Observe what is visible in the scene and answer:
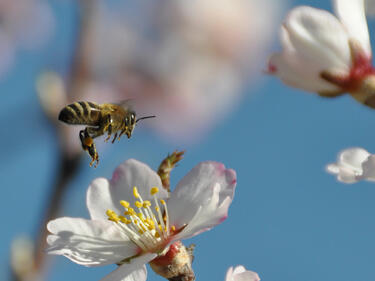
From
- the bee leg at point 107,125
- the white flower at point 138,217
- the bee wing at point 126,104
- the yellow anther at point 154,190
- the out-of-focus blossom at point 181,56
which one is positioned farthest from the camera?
the out-of-focus blossom at point 181,56

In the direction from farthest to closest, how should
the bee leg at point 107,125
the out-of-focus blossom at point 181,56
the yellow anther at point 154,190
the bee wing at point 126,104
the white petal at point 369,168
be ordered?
the out-of-focus blossom at point 181,56 → the bee wing at point 126,104 → the bee leg at point 107,125 → the yellow anther at point 154,190 → the white petal at point 369,168

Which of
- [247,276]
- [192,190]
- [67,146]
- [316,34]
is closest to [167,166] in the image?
[192,190]

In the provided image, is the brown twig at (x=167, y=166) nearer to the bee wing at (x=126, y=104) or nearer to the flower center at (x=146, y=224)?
the flower center at (x=146, y=224)

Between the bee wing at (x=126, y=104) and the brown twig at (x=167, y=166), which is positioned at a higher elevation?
the bee wing at (x=126, y=104)

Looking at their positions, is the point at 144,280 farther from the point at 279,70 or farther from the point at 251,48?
the point at 251,48

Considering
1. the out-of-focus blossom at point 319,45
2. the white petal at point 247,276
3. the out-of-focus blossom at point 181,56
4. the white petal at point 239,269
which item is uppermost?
the out-of-focus blossom at point 181,56

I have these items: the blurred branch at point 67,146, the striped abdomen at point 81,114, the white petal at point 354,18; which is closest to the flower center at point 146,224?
the striped abdomen at point 81,114

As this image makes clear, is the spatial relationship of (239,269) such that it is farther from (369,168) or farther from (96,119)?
(96,119)
